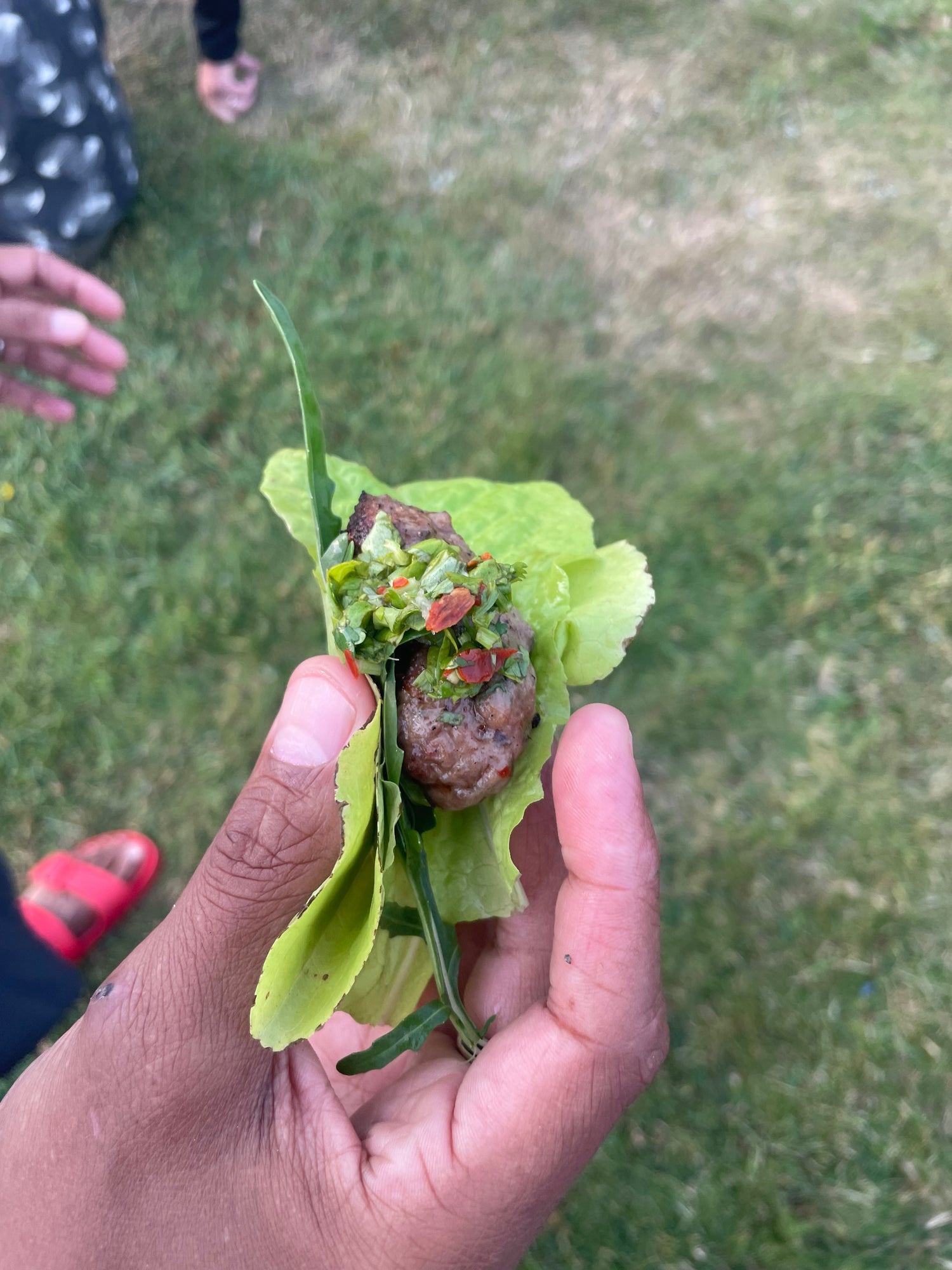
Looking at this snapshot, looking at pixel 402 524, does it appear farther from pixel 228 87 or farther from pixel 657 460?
pixel 228 87

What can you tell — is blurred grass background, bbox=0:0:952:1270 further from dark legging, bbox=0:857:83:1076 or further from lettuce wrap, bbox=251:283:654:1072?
lettuce wrap, bbox=251:283:654:1072

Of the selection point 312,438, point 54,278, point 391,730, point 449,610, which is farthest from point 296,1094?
point 54,278

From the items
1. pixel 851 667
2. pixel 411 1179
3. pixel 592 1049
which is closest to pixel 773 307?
pixel 851 667

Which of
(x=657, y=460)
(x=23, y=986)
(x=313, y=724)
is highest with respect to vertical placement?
(x=313, y=724)

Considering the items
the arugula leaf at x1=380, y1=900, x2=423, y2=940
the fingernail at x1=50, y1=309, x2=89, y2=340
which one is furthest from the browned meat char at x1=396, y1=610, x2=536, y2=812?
the fingernail at x1=50, y1=309, x2=89, y2=340

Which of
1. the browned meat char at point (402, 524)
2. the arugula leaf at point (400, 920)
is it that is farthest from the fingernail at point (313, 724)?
the arugula leaf at point (400, 920)

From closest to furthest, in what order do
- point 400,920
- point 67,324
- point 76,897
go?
point 400,920, point 67,324, point 76,897

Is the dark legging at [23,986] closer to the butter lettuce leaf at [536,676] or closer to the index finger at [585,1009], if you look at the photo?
the butter lettuce leaf at [536,676]
